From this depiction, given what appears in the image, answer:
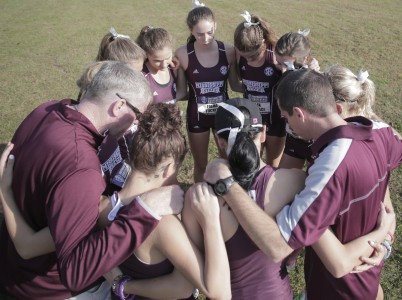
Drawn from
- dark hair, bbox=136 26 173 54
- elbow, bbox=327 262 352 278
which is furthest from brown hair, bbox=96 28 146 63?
elbow, bbox=327 262 352 278

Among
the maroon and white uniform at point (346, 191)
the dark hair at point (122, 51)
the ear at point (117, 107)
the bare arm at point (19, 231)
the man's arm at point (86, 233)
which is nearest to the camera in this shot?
the man's arm at point (86, 233)

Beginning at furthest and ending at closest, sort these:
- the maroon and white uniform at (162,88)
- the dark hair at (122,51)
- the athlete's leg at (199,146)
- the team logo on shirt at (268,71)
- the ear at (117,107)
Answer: the athlete's leg at (199,146) → the team logo on shirt at (268,71) → the maroon and white uniform at (162,88) → the dark hair at (122,51) → the ear at (117,107)

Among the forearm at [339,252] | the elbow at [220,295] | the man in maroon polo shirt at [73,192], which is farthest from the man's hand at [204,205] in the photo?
the forearm at [339,252]

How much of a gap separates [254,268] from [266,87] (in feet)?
8.43

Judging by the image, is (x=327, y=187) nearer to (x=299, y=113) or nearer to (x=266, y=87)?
(x=299, y=113)

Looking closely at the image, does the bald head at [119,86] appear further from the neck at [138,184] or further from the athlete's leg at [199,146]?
the athlete's leg at [199,146]

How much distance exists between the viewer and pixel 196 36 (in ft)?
13.3

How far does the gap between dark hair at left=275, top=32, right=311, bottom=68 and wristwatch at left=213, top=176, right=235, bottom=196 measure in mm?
2235

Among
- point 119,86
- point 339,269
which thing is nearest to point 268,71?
point 119,86

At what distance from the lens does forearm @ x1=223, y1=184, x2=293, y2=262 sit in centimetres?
166

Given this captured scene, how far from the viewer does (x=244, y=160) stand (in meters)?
1.67

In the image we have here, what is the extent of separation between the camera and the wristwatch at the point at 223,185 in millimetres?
1709

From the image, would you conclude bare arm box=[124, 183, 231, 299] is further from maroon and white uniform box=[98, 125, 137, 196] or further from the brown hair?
the brown hair

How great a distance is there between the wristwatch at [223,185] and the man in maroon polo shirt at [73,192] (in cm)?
20
